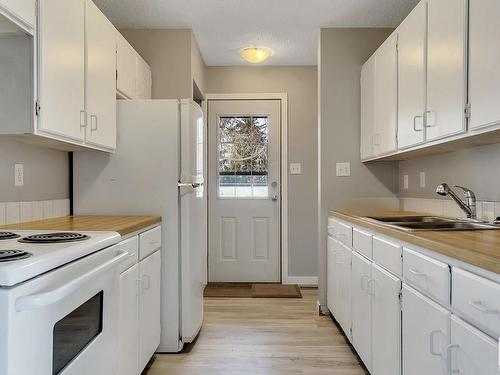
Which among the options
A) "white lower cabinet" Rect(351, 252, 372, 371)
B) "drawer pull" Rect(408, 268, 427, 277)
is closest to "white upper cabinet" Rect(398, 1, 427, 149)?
"white lower cabinet" Rect(351, 252, 372, 371)

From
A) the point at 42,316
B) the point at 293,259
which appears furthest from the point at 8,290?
the point at 293,259

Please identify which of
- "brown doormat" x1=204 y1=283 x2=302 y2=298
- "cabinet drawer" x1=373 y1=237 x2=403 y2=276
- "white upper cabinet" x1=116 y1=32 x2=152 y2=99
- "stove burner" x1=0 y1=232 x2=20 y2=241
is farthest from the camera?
"brown doormat" x1=204 y1=283 x2=302 y2=298

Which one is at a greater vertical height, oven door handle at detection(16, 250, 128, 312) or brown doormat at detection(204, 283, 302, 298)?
oven door handle at detection(16, 250, 128, 312)

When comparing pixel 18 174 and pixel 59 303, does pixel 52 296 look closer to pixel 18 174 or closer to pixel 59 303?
pixel 59 303

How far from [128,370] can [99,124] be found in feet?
4.27

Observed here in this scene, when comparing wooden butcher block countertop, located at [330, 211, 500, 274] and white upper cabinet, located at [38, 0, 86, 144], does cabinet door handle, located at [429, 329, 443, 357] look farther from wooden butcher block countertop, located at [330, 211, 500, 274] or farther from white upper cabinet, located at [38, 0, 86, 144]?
white upper cabinet, located at [38, 0, 86, 144]

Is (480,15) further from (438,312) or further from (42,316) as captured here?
(42,316)

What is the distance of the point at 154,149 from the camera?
8.00 ft

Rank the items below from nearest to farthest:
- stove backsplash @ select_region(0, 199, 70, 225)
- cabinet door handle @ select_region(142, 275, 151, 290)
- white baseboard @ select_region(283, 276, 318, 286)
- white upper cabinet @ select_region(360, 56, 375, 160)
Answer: stove backsplash @ select_region(0, 199, 70, 225) → cabinet door handle @ select_region(142, 275, 151, 290) → white upper cabinet @ select_region(360, 56, 375, 160) → white baseboard @ select_region(283, 276, 318, 286)

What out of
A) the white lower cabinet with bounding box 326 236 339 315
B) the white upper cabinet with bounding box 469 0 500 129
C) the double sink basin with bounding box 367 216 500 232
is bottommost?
the white lower cabinet with bounding box 326 236 339 315

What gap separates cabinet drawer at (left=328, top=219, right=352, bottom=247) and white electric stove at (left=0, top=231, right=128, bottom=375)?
4.84 ft

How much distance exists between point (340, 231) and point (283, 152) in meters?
1.68

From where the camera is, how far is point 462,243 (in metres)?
1.24

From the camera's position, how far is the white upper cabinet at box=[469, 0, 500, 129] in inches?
57.4
